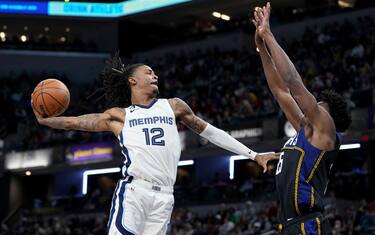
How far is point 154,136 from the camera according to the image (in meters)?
7.23

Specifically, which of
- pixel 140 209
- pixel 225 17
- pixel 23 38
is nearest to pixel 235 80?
pixel 225 17

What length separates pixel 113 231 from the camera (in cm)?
700

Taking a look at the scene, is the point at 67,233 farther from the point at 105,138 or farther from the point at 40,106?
the point at 40,106

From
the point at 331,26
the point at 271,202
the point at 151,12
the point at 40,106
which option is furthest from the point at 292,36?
the point at 40,106

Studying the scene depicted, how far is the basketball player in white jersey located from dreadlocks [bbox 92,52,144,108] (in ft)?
0.11

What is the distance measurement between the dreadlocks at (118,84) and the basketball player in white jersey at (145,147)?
34 mm

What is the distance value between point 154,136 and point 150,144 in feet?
0.29

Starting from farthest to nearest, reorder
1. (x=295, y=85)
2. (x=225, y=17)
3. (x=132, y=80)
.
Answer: (x=225, y=17) → (x=132, y=80) → (x=295, y=85)

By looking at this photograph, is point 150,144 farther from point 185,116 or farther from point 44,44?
point 44,44

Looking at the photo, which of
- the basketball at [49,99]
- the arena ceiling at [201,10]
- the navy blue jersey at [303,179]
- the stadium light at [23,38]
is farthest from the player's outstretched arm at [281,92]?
the stadium light at [23,38]

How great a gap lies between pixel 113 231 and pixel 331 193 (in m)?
15.2

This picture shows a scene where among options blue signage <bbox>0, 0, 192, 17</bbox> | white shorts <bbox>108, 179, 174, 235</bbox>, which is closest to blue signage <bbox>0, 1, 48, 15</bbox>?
blue signage <bbox>0, 0, 192, 17</bbox>

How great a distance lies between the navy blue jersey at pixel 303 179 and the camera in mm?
5984

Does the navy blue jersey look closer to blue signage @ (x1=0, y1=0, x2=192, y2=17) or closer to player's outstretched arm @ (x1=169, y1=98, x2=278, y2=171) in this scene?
player's outstretched arm @ (x1=169, y1=98, x2=278, y2=171)
